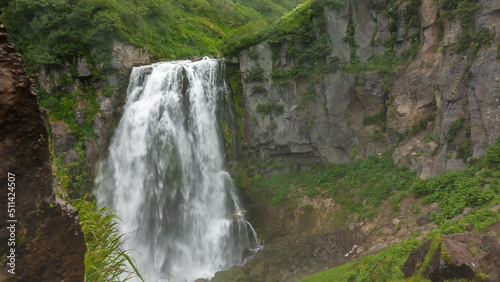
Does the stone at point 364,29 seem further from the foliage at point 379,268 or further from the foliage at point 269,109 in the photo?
the foliage at point 379,268

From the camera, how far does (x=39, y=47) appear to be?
53.6 ft

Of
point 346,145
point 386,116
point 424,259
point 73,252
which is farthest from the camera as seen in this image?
point 346,145

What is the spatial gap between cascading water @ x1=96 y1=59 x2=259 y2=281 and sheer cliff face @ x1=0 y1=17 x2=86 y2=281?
11257 millimetres

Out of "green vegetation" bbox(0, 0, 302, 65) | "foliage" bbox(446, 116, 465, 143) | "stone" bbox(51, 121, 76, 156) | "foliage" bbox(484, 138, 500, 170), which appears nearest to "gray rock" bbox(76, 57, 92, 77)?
"green vegetation" bbox(0, 0, 302, 65)

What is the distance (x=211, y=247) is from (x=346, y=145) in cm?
870

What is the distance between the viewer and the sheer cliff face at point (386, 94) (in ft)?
29.2

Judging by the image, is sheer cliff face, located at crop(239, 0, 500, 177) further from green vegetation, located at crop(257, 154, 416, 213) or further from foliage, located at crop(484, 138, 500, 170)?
green vegetation, located at crop(257, 154, 416, 213)

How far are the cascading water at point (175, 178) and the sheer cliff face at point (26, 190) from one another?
11.3m

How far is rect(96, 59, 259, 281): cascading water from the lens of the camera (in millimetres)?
13023

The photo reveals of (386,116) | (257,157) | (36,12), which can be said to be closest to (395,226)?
(386,116)

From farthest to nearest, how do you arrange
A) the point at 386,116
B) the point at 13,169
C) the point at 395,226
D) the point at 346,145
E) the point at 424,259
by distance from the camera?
1. the point at 346,145
2. the point at 386,116
3. the point at 395,226
4. the point at 424,259
5. the point at 13,169

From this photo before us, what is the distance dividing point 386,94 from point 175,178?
11.6 metres

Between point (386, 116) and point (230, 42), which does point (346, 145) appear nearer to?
point (386, 116)

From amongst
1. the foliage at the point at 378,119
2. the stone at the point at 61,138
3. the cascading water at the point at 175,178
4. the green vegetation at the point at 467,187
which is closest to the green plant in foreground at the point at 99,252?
the green vegetation at the point at 467,187
